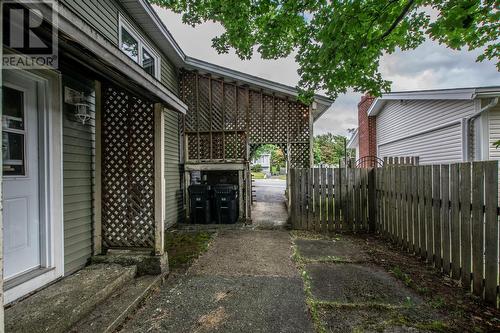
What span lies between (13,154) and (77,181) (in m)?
0.81

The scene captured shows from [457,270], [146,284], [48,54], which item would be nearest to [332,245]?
[457,270]

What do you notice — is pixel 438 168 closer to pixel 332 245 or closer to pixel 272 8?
pixel 332 245

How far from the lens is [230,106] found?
7918 millimetres

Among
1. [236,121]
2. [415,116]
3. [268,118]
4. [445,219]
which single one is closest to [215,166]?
[236,121]

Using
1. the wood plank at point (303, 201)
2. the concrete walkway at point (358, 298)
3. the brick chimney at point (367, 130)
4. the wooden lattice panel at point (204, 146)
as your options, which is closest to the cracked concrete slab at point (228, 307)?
the concrete walkway at point (358, 298)

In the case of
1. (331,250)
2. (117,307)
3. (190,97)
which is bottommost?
(331,250)

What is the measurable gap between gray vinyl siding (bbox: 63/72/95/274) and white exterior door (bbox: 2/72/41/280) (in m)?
0.31

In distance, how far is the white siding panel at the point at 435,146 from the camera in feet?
25.1

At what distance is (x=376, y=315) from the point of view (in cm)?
259

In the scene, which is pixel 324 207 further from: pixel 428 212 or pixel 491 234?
pixel 491 234

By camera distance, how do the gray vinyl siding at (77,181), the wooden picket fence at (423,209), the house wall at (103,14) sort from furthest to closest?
the house wall at (103,14) < the gray vinyl siding at (77,181) < the wooden picket fence at (423,209)

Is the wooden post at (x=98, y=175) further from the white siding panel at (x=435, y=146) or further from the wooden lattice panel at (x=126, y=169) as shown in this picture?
the white siding panel at (x=435, y=146)

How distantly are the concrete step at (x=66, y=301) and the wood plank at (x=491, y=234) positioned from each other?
409 cm

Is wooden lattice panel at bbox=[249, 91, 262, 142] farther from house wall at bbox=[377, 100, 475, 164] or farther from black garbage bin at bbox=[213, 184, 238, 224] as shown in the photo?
house wall at bbox=[377, 100, 475, 164]
